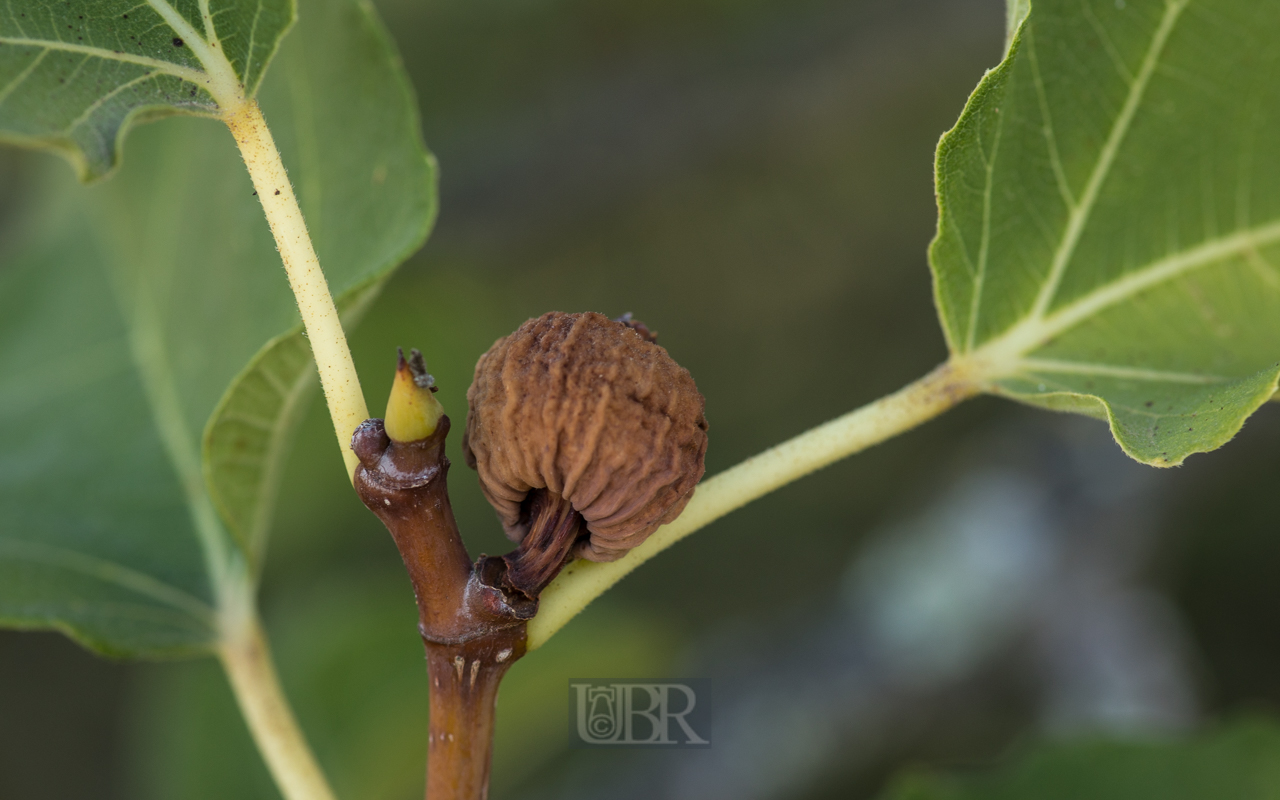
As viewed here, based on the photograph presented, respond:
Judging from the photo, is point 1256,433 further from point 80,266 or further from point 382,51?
point 80,266

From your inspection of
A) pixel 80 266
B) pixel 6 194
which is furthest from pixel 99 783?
pixel 80 266

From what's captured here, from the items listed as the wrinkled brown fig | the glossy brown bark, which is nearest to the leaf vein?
the wrinkled brown fig

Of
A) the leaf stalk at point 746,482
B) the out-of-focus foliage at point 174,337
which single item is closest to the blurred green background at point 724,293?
the out-of-focus foliage at point 174,337

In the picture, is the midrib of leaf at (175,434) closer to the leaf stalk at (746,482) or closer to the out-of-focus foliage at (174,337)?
the out-of-focus foliage at (174,337)

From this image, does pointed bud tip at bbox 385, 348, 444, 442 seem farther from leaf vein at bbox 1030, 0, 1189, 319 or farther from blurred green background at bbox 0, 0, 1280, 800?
blurred green background at bbox 0, 0, 1280, 800

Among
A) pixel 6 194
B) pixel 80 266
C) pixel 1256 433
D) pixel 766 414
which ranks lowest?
pixel 1256 433

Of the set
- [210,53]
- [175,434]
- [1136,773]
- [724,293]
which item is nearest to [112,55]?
[210,53]
